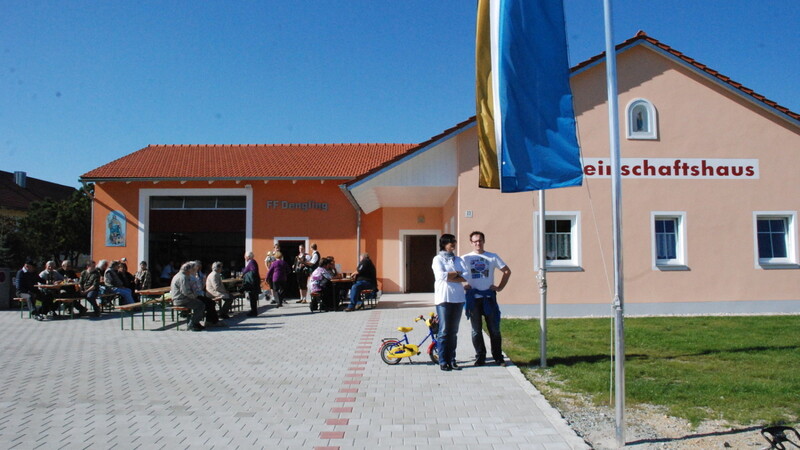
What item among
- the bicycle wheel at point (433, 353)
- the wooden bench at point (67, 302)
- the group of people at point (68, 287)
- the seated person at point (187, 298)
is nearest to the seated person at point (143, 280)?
the group of people at point (68, 287)

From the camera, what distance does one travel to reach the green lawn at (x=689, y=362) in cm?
561

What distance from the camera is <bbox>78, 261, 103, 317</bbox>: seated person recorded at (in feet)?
45.3

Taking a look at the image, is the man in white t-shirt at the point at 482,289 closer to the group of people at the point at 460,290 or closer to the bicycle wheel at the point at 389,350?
the group of people at the point at 460,290

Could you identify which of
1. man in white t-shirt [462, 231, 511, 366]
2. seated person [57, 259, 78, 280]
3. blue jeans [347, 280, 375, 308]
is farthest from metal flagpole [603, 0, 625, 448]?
seated person [57, 259, 78, 280]

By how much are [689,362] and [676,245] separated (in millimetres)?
6444

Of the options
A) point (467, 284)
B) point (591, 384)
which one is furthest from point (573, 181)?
point (591, 384)

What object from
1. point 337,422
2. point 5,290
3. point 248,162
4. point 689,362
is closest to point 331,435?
point 337,422

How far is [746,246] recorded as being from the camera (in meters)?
13.2

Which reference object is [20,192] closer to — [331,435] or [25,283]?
[25,283]

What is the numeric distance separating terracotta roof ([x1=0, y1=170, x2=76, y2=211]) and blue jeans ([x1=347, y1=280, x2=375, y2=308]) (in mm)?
44943

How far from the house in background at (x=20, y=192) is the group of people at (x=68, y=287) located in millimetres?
37632

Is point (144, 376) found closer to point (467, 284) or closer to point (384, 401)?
point (384, 401)

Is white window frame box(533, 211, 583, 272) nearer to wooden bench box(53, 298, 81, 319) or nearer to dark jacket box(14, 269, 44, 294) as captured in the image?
wooden bench box(53, 298, 81, 319)

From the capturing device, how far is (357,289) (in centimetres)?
1408
